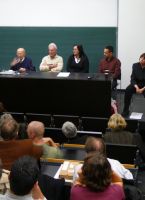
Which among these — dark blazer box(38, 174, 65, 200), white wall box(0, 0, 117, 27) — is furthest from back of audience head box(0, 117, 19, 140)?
white wall box(0, 0, 117, 27)

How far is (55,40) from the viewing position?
8.33 meters

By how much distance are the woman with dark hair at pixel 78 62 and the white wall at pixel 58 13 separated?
142 cm

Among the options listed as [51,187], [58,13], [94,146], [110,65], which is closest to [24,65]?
[110,65]

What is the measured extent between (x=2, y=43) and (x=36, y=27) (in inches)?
36.9

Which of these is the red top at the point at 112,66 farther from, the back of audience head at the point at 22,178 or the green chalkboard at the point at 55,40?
the back of audience head at the point at 22,178

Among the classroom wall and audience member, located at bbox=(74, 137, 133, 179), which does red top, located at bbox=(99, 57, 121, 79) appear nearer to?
the classroom wall

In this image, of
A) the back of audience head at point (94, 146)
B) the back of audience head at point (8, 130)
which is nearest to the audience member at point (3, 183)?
the back of audience head at point (94, 146)

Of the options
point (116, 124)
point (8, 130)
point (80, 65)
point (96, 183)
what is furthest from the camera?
point (80, 65)

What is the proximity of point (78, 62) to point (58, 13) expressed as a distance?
6.07ft

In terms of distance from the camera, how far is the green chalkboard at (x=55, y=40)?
809cm

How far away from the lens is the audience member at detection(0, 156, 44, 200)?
2.04 meters

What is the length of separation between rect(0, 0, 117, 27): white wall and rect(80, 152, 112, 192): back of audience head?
6195 mm

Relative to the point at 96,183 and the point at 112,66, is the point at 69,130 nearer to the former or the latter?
the point at 96,183

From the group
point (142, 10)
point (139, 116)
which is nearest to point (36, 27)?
point (142, 10)
